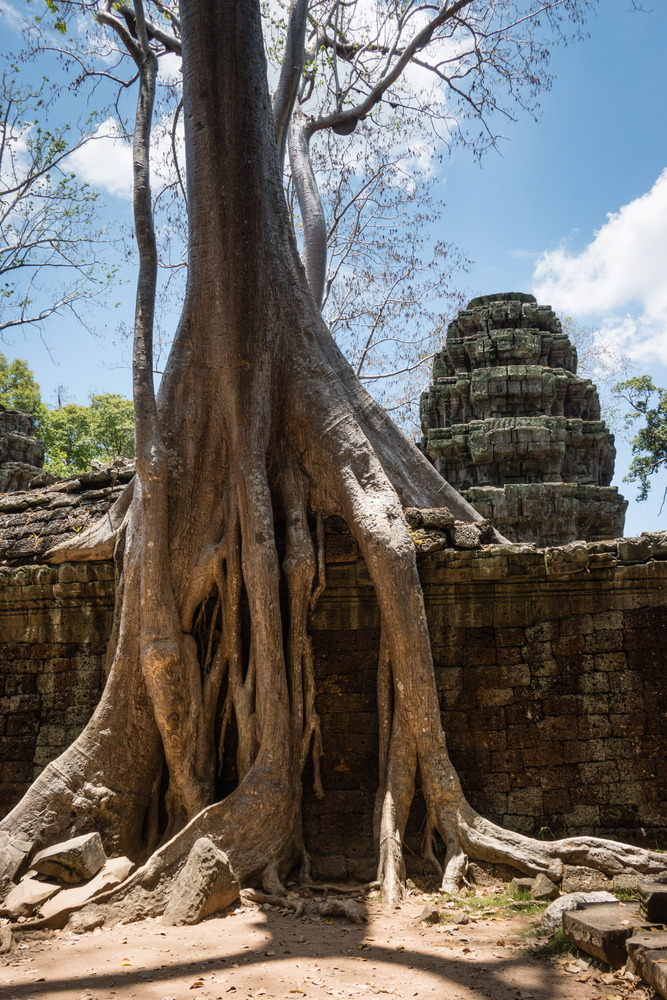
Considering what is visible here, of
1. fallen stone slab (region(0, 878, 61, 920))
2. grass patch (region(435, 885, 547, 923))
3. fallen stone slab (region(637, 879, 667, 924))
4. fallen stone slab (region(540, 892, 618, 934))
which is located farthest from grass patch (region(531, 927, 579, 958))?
fallen stone slab (region(0, 878, 61, 920))

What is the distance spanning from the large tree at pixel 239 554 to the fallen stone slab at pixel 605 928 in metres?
0.86

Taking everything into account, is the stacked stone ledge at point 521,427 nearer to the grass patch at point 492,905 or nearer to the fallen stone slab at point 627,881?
the fallen stone slab at point 627,881

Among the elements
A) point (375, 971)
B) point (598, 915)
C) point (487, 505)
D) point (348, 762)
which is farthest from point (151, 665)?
point (487, 505)

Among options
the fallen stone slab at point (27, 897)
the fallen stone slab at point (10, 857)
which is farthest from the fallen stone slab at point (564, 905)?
the fallen stone slab at point (10, 857)

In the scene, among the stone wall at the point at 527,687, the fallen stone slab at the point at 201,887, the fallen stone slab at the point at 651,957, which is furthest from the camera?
the stone wall at the point at 527,687

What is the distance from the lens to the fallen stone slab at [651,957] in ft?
8.32

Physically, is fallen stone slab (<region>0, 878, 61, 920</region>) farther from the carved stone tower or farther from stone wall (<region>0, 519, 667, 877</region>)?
the carved stone tower

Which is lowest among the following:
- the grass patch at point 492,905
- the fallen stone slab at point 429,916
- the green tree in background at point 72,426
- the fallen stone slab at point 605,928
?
the grass patch at point 492,905

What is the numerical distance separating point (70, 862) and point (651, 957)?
283cm

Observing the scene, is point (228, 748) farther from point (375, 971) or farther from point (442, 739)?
point (375, 971)

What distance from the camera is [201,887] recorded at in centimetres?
Answer: 373

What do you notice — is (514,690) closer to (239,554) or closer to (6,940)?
(239,554)

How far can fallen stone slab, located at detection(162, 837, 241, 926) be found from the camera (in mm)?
3688

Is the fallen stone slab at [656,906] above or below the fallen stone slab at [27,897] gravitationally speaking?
above
